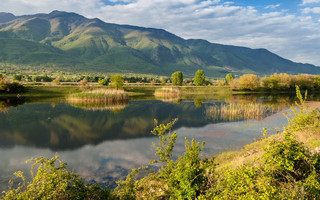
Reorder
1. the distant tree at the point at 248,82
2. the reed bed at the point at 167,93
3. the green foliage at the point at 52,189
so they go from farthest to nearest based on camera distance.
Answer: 1. the distant tree at the point at 248,82
2. the reed bed at the point at 167,93
3. the green foliage at the point at 52,189

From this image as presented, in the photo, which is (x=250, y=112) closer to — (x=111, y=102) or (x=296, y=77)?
(x=111, y=102)

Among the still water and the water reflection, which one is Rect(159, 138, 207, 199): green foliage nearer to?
the still water

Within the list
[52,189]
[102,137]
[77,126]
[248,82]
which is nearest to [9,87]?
[77,126]

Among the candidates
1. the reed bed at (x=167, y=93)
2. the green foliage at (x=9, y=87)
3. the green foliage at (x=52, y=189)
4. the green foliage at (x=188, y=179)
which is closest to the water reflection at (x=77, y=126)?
the green foliage at (x=52, y=189)

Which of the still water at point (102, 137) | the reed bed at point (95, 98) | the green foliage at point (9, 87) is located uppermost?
the green foliage at point (9, 87)

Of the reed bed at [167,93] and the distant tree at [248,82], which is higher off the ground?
the distant tree at [248,82]

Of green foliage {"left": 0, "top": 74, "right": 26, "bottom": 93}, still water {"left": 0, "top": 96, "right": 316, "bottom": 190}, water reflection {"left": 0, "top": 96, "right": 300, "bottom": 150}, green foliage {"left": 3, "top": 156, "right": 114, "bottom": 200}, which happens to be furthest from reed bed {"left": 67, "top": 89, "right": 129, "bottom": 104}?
green foliage {"left": 3, "top": 156, "right": 114, "bottom": 200}

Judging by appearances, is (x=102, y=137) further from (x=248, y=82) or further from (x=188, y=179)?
(x=248, y=82)

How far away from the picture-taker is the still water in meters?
20.4

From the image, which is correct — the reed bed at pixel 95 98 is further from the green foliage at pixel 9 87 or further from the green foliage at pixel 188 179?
the green foliage at pixel 188 179

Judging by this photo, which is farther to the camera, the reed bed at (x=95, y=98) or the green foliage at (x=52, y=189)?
the reed bed at (x=95, y=98)

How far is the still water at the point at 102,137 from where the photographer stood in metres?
20.4

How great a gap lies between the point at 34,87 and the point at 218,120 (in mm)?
72429

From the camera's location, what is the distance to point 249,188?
8.40 meters
